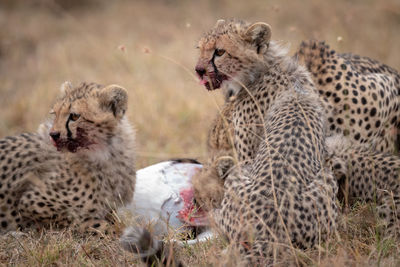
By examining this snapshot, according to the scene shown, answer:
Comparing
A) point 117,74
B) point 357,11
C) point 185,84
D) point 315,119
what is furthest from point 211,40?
point 357,11

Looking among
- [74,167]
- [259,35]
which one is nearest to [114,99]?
[74,167]

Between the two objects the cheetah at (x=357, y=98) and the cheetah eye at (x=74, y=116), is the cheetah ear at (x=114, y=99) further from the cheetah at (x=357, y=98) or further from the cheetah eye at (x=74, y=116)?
the cheetah at (x=357, y=98)

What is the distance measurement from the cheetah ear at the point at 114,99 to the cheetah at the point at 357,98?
53.3 inches

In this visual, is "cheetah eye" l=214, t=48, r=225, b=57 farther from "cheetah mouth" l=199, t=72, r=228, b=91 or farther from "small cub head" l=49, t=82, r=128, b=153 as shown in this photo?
"small cub head" l=49, t=82, r=128, b=153

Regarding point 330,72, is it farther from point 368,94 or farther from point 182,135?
point 182,135

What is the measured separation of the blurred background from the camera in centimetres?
585

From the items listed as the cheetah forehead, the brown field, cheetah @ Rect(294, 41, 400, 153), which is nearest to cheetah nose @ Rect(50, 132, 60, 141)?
the cheetah forehead

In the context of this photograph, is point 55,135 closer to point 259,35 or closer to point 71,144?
point 71,144

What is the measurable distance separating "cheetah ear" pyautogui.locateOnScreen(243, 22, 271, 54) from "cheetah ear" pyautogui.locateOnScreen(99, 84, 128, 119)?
914 mm

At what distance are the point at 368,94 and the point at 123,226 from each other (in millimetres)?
1970

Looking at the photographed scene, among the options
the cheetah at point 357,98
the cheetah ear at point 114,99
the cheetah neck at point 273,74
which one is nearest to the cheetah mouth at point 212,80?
the cheetah neck at point 273,74

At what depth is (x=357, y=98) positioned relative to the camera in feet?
12.3

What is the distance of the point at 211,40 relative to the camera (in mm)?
3510

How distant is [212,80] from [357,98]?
108 centimetres
